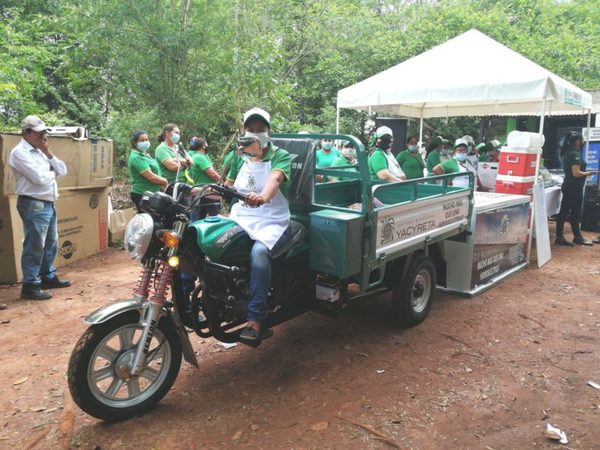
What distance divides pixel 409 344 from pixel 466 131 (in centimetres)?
1547

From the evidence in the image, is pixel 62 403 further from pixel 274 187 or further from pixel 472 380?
pixel 472 380

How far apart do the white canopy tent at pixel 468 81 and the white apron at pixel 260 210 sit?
476 centimetres

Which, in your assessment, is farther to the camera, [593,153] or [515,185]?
[593,153]

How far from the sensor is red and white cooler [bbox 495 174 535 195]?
281 inches

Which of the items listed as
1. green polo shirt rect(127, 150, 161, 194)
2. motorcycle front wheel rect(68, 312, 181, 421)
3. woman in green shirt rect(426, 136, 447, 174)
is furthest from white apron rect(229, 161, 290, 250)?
woman in green shirt rect(426, 136, 447, 174)

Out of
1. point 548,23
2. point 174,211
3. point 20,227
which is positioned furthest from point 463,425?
point 548,23

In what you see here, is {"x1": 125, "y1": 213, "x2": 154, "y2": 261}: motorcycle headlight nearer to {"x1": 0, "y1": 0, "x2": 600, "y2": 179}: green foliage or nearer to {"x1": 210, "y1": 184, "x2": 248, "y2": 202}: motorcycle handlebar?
{"x1": 210, "y1": 184, "x2": 248, "y2": 202}: motorcycle handlebar

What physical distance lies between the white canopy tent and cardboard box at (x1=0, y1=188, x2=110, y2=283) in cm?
444

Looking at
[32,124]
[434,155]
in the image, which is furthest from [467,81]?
[32,124]

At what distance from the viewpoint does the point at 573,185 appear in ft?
28.0

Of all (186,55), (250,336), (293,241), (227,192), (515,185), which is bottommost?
(250,336)

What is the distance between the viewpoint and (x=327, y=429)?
2975mm

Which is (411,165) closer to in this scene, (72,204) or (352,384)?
(352,384)

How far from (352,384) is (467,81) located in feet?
17.5
